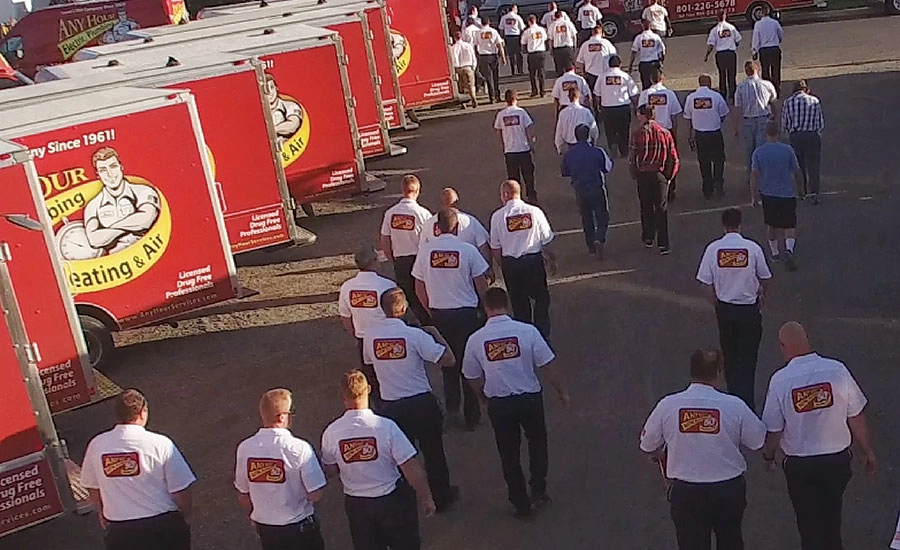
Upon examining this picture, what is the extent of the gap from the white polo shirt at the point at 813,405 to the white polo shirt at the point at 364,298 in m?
3.54

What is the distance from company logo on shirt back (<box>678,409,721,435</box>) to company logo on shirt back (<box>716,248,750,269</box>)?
2745 millimetres

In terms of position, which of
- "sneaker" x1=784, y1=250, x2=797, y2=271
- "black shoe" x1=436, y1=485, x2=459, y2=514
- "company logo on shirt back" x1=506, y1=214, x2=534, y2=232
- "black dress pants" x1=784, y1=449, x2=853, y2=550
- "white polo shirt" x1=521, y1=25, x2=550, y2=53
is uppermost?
"white polo shirt" x1=521, y1=25, x2=550, y2=53

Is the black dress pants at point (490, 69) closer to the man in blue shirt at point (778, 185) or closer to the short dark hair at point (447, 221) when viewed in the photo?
the man in blue shirt at point (778, 185)

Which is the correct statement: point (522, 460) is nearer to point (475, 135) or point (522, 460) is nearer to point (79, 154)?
point (79, 154)

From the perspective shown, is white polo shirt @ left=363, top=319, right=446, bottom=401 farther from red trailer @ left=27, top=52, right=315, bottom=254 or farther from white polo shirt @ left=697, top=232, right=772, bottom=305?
red trailer @ left=27, top=52, right=315, bottom=254

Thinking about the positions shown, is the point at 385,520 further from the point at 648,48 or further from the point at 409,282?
the point at 648,48

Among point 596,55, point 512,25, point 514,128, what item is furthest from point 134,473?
point 512,25

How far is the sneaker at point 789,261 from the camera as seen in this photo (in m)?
12.6

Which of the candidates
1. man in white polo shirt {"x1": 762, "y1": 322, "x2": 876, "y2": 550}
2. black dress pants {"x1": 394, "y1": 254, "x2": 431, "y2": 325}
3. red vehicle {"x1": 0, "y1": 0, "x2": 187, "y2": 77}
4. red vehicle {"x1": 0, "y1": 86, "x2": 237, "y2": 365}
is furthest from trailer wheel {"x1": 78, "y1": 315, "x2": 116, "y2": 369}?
red vehicle {"x1": 0, "y1": 0, "x2": 187, "y2": 77}

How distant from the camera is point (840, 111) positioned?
19234mm

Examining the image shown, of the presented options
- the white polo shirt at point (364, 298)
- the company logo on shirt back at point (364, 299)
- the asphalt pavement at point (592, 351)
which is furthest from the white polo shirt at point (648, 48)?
the company logo on shirt back at point (364, 299)

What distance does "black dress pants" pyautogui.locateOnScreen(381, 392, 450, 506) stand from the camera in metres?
8.11

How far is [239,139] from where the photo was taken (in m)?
13.9

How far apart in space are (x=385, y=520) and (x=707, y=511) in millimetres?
1930
